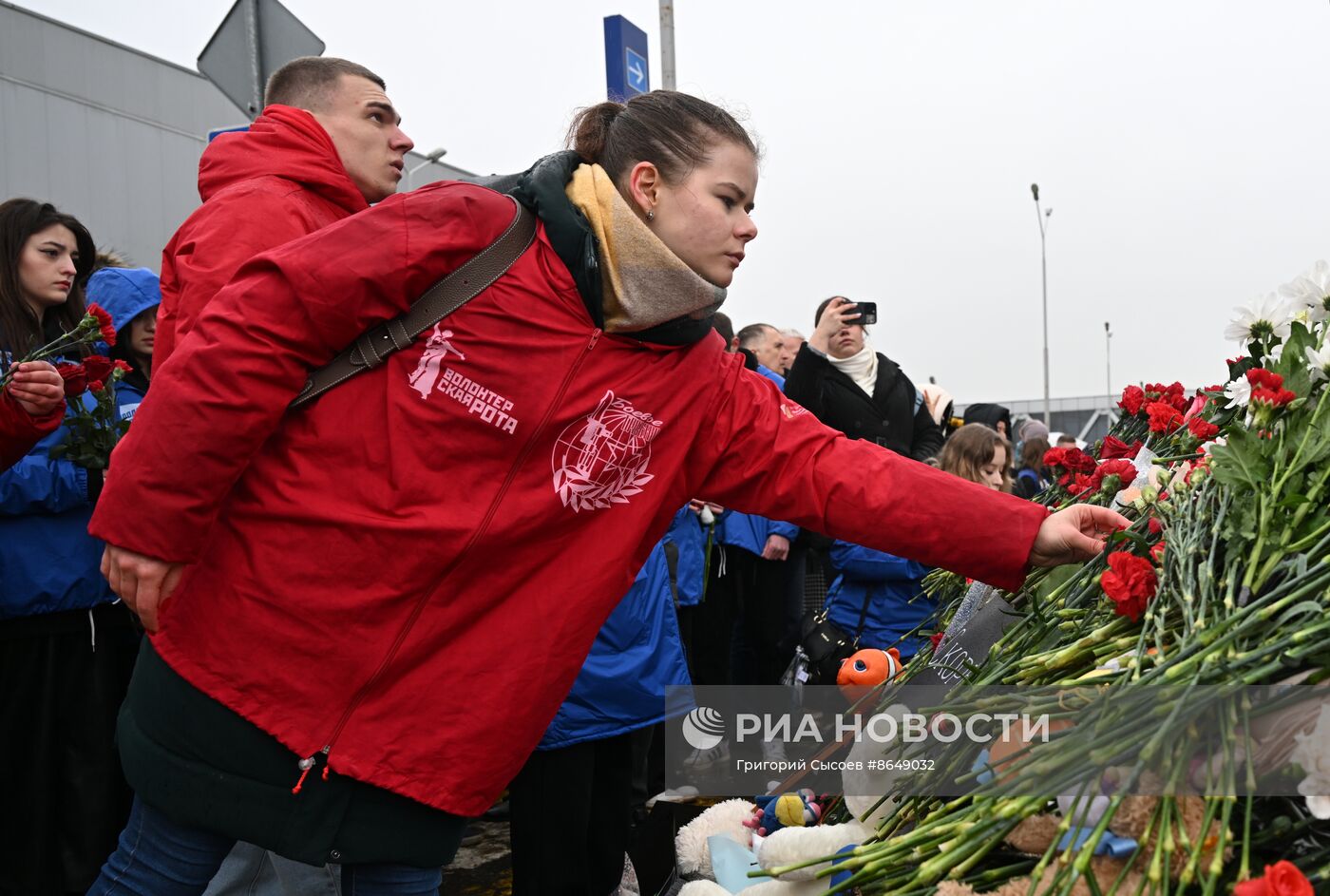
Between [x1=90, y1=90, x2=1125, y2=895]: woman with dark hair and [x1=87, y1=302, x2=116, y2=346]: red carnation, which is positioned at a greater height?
[x1=87, y1=302, x2=116, y2=346]: red carnation

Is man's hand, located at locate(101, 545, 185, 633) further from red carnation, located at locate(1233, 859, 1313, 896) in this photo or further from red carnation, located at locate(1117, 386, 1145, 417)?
red carnation, located at locate(1117, 386, 1145, 417)

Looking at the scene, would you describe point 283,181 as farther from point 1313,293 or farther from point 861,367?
point 861,367

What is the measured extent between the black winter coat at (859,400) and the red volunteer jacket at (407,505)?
308cm

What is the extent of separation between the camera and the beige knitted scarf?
80.0 inches

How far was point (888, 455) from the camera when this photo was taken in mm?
2248

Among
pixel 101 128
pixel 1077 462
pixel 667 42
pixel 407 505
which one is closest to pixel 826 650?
pixel 1077 462

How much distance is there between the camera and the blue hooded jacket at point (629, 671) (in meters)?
3.45

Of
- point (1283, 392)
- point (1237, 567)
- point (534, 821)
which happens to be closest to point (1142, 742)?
point (1237, 567)

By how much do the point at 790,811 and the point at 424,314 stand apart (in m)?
1.09

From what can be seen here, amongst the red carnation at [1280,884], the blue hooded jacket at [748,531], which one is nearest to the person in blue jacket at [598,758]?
the blue hooded jacket at [748,531]

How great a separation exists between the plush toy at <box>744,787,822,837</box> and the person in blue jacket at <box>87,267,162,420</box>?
2.77 meters

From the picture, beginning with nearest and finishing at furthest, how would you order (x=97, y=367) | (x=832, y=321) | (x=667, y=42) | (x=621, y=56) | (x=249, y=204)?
(x=249, y=204) < (x=97, y=367) < (x=832, y=321) < (x=621, y=56) < (x=667, y=42)

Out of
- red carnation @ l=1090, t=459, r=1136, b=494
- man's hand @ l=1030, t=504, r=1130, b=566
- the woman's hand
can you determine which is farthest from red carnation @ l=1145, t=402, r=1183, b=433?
the woman's hand

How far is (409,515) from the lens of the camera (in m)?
1.92
